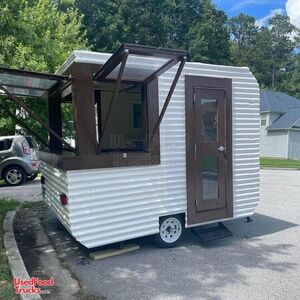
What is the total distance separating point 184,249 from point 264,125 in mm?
27866

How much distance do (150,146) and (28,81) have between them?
2.10 meters

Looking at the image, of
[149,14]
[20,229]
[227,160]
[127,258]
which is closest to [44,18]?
[20,229]

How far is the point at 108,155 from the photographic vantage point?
4562mm

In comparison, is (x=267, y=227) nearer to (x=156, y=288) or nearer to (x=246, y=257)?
(x=246, y=257)

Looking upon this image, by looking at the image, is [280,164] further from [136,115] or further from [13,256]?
[13,256]

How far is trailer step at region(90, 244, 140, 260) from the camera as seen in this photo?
15.3ft

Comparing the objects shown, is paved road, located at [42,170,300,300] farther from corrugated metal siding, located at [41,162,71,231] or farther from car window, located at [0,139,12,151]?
car window, located at [0,139,12,151]

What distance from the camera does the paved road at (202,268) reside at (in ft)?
12.1

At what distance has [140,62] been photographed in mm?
4445

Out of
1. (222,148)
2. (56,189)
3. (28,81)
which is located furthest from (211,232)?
(28,81)

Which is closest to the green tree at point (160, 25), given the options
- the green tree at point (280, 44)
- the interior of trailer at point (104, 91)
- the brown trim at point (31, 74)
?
the green tree at point (280, 44)

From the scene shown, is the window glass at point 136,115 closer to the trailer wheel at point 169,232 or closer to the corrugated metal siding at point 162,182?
the corrugated metal siding at point 162,182

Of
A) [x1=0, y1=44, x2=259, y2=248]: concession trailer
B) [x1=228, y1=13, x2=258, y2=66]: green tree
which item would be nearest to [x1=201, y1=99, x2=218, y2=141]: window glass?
[x1=0, y1=44, x2=259, y2=248]: concession trailer

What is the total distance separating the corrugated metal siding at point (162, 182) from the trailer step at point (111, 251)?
26 cm
